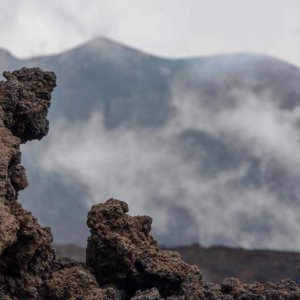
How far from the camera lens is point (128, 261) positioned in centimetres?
1305

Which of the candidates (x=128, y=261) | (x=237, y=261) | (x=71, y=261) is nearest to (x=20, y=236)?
(x=128, y=261)

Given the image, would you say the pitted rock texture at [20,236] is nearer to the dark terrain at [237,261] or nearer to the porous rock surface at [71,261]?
the porous rock surface at [71,261]

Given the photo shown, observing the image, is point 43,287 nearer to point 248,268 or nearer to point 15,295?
point 15,295

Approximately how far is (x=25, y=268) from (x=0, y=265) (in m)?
0.51

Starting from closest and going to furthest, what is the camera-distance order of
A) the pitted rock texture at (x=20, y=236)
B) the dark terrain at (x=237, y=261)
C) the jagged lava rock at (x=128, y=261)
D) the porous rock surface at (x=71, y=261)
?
the pitted rock texture at (x=20, y=236) → the porous rock surface at (x=71, y=261) → the jagged lava rock at (x=128, y=261) → the dark terrain at (x=237, y=261)

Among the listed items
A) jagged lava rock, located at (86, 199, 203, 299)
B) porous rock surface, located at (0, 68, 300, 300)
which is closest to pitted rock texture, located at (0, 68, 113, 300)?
porous rock surface, located at (0, 68, 300, 300)

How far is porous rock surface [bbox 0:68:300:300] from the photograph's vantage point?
11.5 metres

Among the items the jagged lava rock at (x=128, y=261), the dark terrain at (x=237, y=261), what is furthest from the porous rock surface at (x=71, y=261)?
the dark terrain at (x=237, y=261)

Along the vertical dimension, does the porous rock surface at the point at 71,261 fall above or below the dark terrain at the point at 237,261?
below

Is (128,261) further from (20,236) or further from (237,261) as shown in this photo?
(237,261)

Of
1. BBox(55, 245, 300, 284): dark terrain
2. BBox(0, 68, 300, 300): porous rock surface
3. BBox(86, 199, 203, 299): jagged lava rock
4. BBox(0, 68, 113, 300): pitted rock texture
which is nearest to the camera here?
BBox(0, 68, 113, 300): pitted rock texture

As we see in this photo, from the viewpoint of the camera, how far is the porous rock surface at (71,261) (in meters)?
11.5

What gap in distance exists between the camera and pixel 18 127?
14.0 metres

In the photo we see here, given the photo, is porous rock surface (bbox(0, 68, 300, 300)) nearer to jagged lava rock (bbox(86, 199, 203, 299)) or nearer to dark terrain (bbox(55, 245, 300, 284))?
jagged lava rock (bbox(86, 199, 203, 299))
